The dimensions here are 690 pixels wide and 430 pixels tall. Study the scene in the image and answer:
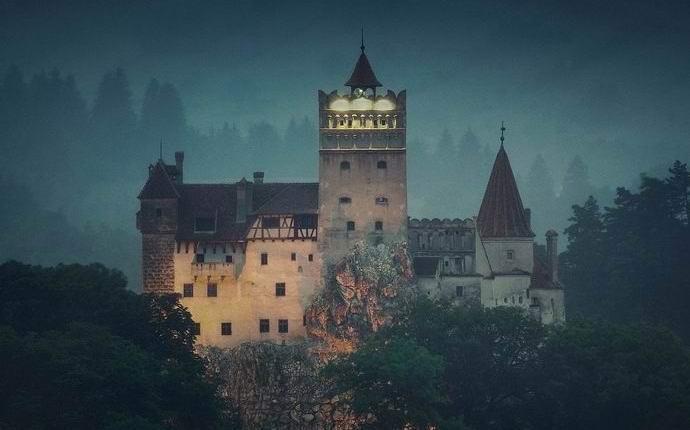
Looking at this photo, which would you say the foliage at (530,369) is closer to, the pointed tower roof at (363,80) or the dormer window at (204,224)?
the dormer window at (204,224)

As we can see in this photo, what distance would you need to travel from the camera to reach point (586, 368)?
7519 cm

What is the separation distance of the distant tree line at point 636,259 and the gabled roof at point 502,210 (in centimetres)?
1614

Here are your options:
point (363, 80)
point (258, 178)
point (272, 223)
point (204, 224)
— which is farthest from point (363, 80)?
point (204, 224)

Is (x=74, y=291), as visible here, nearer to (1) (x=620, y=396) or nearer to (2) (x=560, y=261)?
(1) (x=620, y=396)

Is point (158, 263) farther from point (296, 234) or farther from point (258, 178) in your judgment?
point (258, 178)

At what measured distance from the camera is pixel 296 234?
7888cm

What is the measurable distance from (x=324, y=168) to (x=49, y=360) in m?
23.5

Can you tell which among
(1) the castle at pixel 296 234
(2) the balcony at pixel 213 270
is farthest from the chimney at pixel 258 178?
(2) the balcony at pixel 213 270

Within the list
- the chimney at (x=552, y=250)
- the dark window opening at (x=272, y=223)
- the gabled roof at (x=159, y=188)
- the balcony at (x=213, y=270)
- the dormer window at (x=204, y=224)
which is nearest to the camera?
the balcony at (x=213, y=270)

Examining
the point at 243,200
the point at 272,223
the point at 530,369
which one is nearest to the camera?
the point at 530,369

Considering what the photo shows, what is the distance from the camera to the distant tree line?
9669 centimetres

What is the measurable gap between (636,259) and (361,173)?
2879cm

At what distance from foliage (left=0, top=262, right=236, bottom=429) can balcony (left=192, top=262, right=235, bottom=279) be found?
2.21 m

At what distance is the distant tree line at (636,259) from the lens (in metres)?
96.7
